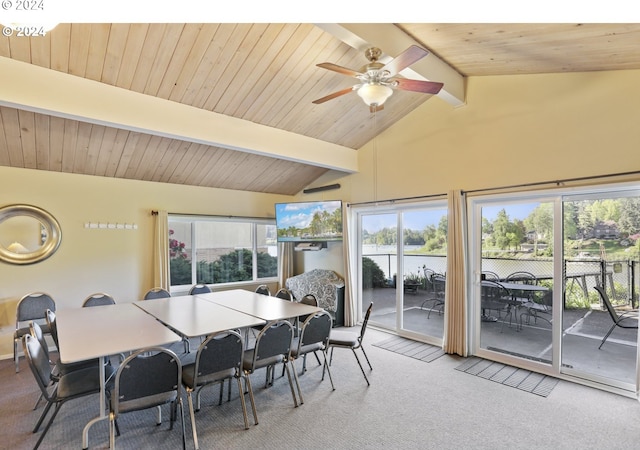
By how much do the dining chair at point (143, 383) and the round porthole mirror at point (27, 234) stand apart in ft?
10.8

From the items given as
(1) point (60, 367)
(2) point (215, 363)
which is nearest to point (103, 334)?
(1) point (60, 367)

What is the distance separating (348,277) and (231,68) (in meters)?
3.70

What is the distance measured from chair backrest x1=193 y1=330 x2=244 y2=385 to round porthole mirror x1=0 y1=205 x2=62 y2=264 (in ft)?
11.3

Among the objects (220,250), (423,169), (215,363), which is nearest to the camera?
(215,363)

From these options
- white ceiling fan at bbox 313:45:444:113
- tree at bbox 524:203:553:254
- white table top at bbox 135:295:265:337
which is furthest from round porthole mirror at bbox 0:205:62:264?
tree at bbox 524:203:553:254

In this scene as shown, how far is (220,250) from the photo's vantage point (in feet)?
20.8

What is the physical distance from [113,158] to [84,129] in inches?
26.9

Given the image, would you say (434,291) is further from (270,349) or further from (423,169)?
(270,349)

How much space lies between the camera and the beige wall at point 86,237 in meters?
4.32

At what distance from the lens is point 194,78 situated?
3439 mm

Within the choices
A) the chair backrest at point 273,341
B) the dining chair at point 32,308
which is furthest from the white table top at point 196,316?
the dining chair at point 32,308

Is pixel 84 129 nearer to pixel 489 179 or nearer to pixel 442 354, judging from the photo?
pixel 489 179

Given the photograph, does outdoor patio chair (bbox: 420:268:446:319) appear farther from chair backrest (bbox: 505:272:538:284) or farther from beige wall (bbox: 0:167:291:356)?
beige wall (bbox: 0:167:291:356)
